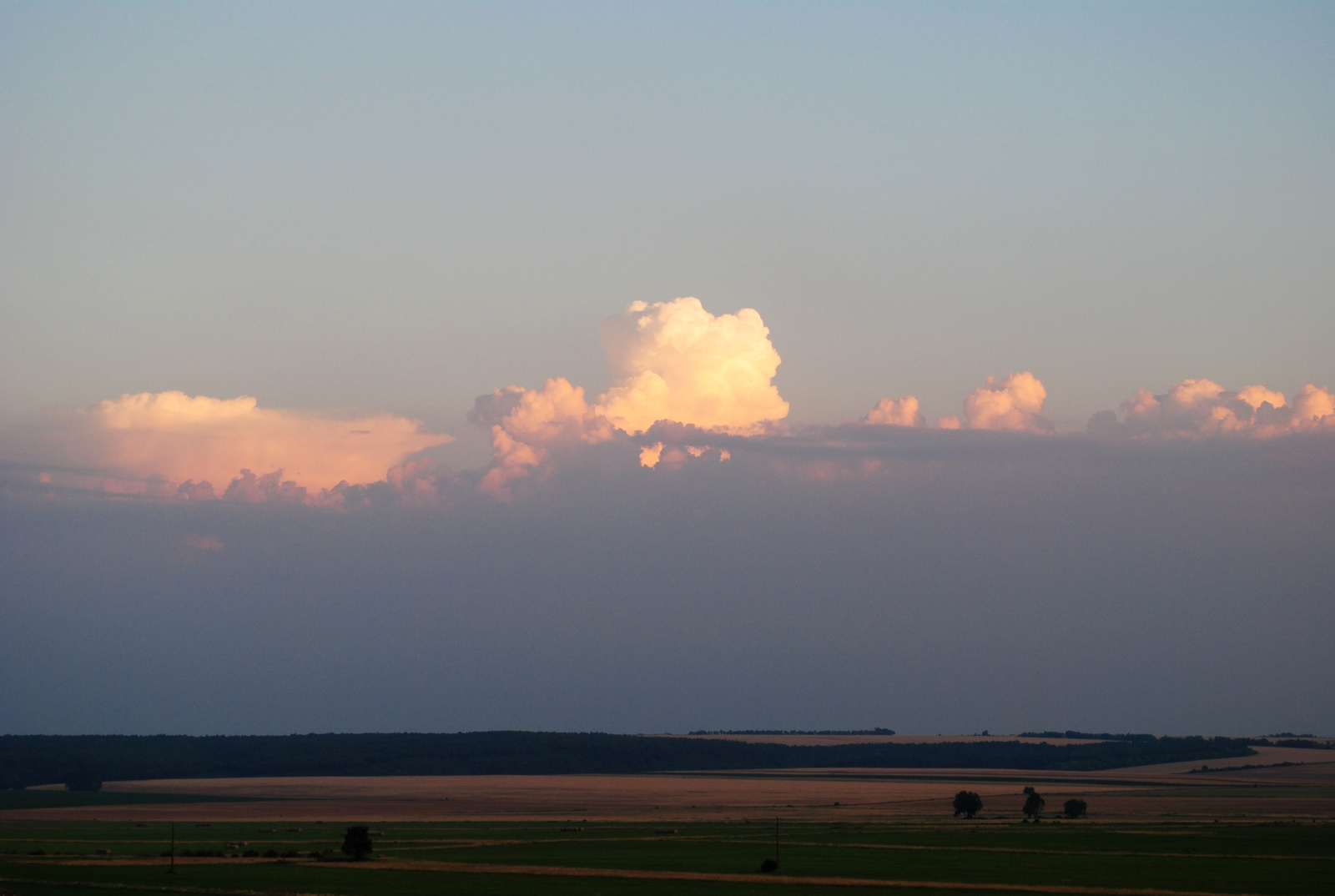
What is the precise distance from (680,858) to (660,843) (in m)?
12.4

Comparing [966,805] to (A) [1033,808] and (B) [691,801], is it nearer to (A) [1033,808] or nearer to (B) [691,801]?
(A) [1033,808]

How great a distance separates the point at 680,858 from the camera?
8050 cm

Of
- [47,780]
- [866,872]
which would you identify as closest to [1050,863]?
[866,872]

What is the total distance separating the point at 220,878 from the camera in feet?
221

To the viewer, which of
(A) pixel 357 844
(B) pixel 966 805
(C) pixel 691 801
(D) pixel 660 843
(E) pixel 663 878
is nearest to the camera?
(E) pixel 663 878

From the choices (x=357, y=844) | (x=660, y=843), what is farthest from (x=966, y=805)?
(x=357, y=844)

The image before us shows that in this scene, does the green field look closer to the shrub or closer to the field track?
the field track

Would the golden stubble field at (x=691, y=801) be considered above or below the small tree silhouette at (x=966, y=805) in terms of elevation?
below

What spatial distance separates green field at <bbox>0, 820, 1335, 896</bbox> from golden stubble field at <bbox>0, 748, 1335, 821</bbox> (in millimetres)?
14114

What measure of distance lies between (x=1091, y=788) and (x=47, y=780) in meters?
144

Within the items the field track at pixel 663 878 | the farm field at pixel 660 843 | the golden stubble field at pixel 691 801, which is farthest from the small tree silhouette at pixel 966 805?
the field track at pixel 663 878

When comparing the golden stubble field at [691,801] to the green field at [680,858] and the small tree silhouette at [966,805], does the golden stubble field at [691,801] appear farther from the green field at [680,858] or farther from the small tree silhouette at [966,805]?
the green field at [680,858]

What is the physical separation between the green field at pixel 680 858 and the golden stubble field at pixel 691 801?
556 inches

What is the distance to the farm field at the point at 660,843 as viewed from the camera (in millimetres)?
65812
